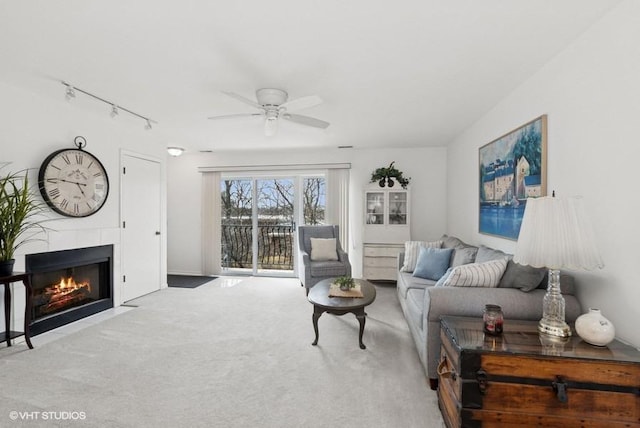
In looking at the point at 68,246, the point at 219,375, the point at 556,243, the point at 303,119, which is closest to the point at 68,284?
the point at 68,246

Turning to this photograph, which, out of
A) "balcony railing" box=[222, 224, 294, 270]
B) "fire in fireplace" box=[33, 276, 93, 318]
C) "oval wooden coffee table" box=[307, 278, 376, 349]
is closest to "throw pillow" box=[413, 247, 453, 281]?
"oval wooden coffee table" box=[307, 278, 376, 349]

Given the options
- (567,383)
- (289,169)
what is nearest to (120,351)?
(567,383)

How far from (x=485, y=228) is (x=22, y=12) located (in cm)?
412

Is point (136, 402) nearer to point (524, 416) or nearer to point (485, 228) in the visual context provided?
point (524, 416)

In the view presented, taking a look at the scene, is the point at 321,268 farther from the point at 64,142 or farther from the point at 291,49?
the point at 64,142

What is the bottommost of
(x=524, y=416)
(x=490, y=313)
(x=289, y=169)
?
(x=524, y=416)

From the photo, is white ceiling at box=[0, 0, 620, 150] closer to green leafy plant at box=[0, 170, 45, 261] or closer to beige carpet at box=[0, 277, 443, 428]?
green leafy plant at box=[0, 170, 45, 261]

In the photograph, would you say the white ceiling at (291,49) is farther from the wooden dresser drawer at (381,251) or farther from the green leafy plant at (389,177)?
the wooden dresser drawer at (381,251)

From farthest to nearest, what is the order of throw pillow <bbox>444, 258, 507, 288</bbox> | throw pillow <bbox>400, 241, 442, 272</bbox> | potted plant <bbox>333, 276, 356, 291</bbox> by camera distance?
throw pillow <bbox>400, 241, 442, 272</bbox>
potted plant <bbox>333, 276, 356, 291</bbox>
throw pillow <bbox>444, 258, 507, 288</bbox>

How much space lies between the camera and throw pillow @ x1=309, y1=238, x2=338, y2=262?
4.56m

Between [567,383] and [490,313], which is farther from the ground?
[490,313]

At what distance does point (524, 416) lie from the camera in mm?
1409

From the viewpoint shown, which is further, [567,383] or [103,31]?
[103,31]

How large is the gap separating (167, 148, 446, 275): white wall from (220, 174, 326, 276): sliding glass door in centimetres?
42
